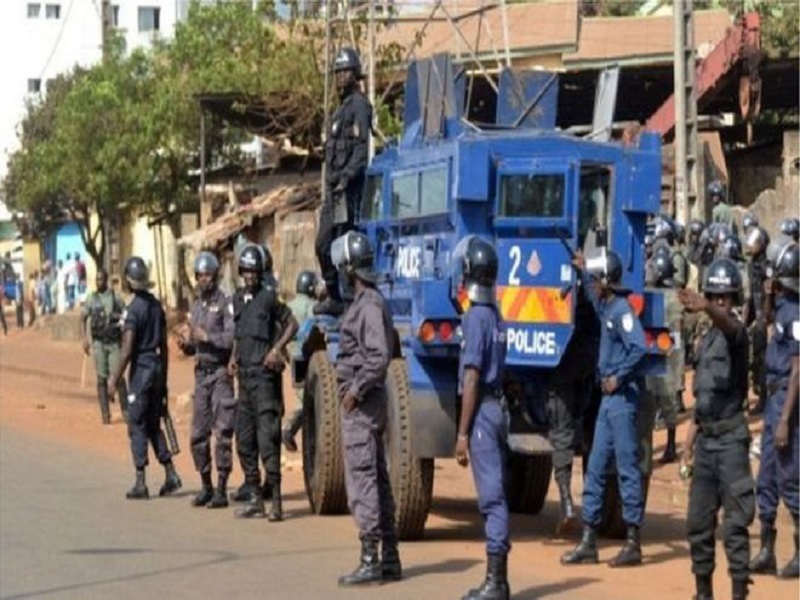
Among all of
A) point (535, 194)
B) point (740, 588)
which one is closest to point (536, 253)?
point (535, 194)

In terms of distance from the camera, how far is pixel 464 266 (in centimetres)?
1091

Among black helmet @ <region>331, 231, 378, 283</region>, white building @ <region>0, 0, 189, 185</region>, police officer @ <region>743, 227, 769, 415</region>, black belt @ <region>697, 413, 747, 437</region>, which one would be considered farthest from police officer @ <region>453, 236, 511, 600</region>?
white building @ <region>0, 0, 189, 185</region>

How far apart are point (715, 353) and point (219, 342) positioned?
5.83 m

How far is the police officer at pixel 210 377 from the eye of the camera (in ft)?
49.7

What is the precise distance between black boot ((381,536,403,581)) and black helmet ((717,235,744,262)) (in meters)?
7.18

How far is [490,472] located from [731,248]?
321 inches

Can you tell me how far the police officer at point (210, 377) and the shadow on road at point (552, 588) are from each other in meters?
4.31

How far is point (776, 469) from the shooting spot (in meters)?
11.6

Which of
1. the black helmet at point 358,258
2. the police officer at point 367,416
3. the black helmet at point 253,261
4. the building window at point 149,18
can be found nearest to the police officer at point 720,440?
the police officer at point 367,416

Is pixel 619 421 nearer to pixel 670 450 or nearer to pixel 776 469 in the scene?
pixel 776 469

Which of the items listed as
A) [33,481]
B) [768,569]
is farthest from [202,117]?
[768,569]

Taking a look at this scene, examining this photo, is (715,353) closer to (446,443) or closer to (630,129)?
(446,443)

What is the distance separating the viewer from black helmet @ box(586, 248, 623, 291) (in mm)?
12109

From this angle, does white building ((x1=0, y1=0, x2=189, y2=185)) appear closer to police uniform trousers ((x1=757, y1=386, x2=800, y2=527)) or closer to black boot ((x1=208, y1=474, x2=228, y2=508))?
black boot ((x1=208, y1=474, x2=228, y2=508))
